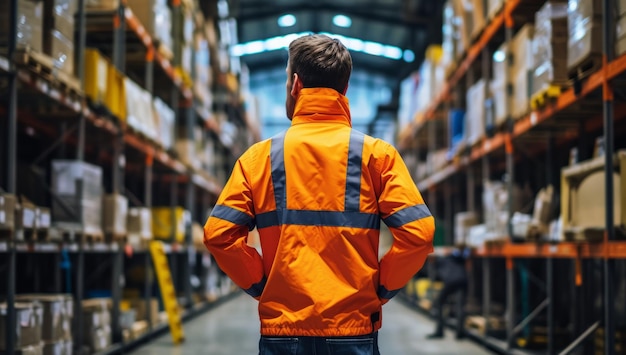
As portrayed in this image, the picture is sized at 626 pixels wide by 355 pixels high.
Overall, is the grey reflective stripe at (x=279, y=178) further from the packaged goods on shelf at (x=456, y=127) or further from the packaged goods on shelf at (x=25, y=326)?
the packaged goods on shelf at (x=456, y=127)

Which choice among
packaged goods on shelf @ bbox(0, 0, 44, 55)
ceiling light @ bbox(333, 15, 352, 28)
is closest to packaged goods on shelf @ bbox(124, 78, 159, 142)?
packaged goods on shelf @ bbox(0, 0, 44, 55)

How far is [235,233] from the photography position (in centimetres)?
233

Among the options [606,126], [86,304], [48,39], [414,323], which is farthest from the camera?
[414,323]

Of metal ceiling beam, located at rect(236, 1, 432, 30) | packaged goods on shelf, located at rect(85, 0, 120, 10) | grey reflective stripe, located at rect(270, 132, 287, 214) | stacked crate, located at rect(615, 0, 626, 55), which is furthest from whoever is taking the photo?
metal ceiling beam, located at rect(236, 1, 432, 30)

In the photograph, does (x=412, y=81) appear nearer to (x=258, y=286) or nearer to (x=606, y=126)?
(x=606, y=126)

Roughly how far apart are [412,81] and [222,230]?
14.0 m

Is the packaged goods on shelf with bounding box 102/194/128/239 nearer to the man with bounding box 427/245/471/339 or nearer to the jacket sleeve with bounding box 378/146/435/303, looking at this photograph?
the man with bounding box 427/245/471/339

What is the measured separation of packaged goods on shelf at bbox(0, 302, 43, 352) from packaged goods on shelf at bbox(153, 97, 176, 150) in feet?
13.7

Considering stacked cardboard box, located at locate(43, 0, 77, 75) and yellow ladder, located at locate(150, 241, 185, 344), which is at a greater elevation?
stacked cardboard box, located at locate(43, 0, 77, 75)

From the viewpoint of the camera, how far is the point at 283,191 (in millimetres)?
2346

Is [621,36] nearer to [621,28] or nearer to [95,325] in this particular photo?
[621,28]

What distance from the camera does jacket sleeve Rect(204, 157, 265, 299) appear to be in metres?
2.30

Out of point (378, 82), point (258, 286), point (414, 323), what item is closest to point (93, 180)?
point (258, 286)

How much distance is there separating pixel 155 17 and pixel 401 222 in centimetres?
714
